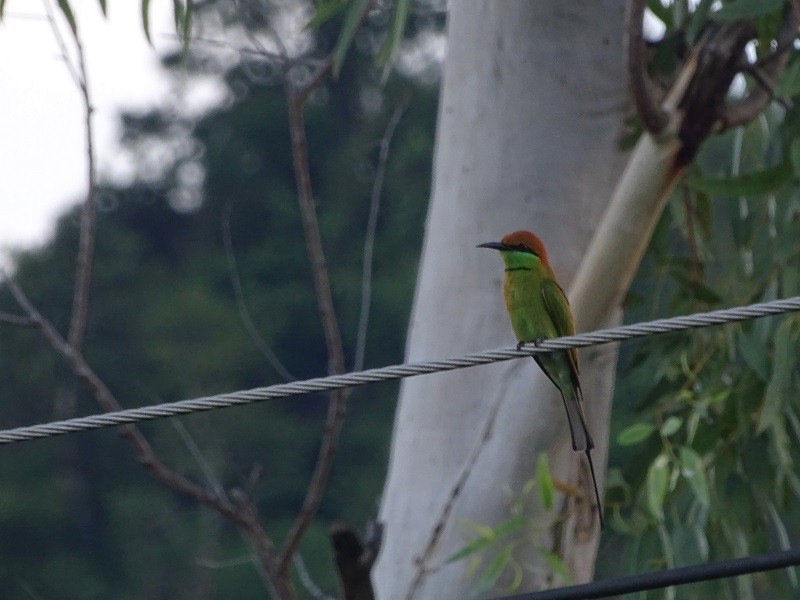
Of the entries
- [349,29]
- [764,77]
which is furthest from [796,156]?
[349,29]

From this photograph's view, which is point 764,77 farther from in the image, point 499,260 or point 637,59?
point 499,260

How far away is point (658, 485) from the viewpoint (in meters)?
3.35

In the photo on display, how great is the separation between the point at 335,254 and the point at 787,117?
549 inches

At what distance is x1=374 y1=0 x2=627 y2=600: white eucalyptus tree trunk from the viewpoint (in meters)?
3.39

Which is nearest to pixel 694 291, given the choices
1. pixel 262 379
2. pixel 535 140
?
pixel 535 140

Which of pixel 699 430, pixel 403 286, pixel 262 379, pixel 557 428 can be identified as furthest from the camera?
pixel 262 379

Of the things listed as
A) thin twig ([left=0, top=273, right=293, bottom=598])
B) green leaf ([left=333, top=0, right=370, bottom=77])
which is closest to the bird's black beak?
green leaf ([left=333, top=0, right=370, bottom=77])

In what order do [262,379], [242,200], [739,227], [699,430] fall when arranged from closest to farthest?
[699,430] < [739,227] < [262,379] < [242,200]

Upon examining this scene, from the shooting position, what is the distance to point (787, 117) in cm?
371

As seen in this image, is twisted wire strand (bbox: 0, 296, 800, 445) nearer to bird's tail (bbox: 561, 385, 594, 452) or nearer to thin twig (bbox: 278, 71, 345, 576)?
bird's tail (bbox: 561, 385, 594, 452)

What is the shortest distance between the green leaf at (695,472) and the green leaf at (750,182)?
1.83 ft

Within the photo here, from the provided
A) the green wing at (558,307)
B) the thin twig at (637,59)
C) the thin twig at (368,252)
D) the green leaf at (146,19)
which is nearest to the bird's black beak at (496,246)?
the green wing at (558,307)

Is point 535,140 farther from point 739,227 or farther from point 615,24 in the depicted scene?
point 739,227

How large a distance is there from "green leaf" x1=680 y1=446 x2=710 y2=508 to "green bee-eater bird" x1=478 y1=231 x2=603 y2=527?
24cm
